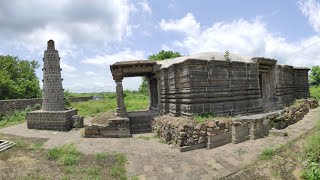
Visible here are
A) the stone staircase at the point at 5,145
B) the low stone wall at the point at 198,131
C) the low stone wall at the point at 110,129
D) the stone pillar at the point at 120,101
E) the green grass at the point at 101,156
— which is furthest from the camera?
the stone pillar at the point at 120,101

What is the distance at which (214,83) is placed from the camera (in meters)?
11.3

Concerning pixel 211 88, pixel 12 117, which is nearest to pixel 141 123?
pixel 211 88

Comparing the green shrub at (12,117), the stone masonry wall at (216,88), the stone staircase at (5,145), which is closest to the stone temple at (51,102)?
the green shrub at (12,117)

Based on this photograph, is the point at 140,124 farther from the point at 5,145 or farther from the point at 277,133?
the point at 277,133

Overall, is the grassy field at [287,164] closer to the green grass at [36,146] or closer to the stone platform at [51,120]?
the green grass at [36,146]

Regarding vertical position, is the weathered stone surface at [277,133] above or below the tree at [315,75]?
below

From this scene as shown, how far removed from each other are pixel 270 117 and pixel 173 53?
29.9 m

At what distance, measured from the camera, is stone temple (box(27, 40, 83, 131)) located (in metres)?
15.4

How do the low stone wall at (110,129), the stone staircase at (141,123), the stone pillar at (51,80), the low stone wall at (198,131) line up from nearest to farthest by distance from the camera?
the low stone wall at (198,131) < the low stone wall at (110,129) < the stone staircase at (141,123) < the stone pillar at (51,80)

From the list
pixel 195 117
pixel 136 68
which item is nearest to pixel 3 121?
pixel 136 68

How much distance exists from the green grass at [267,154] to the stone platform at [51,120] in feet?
37.5

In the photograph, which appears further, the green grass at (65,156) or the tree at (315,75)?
the tree at (315,75)

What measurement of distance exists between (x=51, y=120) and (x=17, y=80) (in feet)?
58.6

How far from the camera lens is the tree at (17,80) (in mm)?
26312
